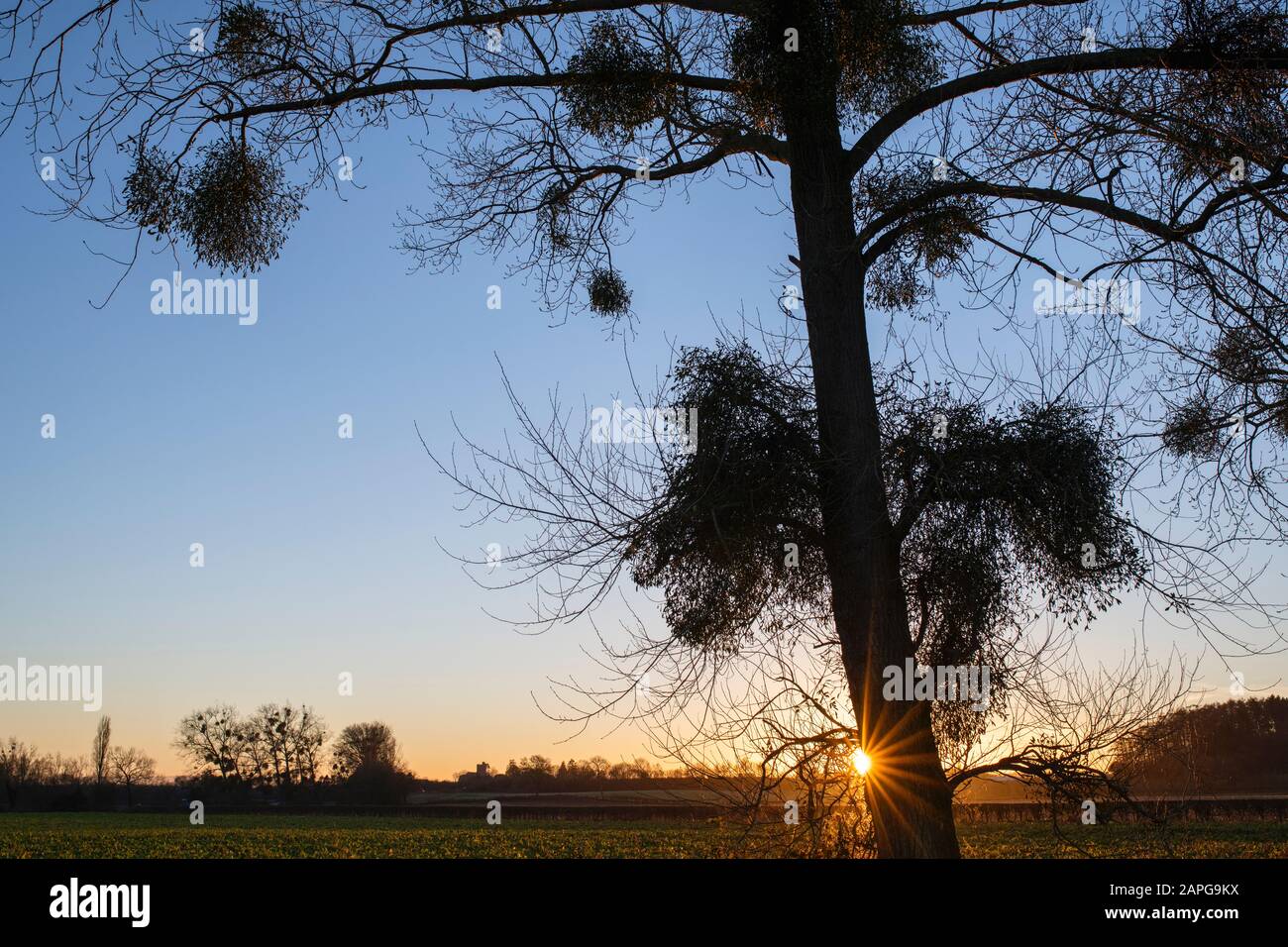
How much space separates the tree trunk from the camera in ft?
14.9

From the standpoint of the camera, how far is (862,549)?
470 cm

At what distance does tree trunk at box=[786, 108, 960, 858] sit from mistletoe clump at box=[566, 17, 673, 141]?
914mm

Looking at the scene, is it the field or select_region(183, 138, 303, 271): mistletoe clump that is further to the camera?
the field

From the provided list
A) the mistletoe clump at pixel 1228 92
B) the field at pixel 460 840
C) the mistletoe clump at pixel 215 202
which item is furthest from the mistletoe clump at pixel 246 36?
the field at pixel 460 840

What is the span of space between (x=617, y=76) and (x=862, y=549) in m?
2.92

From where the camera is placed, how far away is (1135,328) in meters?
5.11

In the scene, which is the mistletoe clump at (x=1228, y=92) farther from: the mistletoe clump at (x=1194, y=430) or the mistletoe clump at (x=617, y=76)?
the mistletoe clump at (x=617, y=76)

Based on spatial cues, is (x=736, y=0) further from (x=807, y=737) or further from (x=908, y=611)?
(x=807, y=737)

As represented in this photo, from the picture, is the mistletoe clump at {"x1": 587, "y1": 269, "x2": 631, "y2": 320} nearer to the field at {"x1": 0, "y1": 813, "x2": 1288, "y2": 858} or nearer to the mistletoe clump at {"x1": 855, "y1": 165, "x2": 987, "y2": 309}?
the mistletoe clump at {"x1": 855, "y1": 165, "x2": 987, "y2": 309}

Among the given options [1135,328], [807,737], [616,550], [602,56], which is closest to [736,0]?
[602,56]

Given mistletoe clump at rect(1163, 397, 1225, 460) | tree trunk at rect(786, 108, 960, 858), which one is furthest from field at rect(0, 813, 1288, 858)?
tree trunk at rect(786, 108, 960, 858)

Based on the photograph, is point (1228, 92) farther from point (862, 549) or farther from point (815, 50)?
point (862, 549)

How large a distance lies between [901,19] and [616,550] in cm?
Result: 306

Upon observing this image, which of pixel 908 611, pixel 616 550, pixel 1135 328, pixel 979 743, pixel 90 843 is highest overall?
pixel 1135 328
